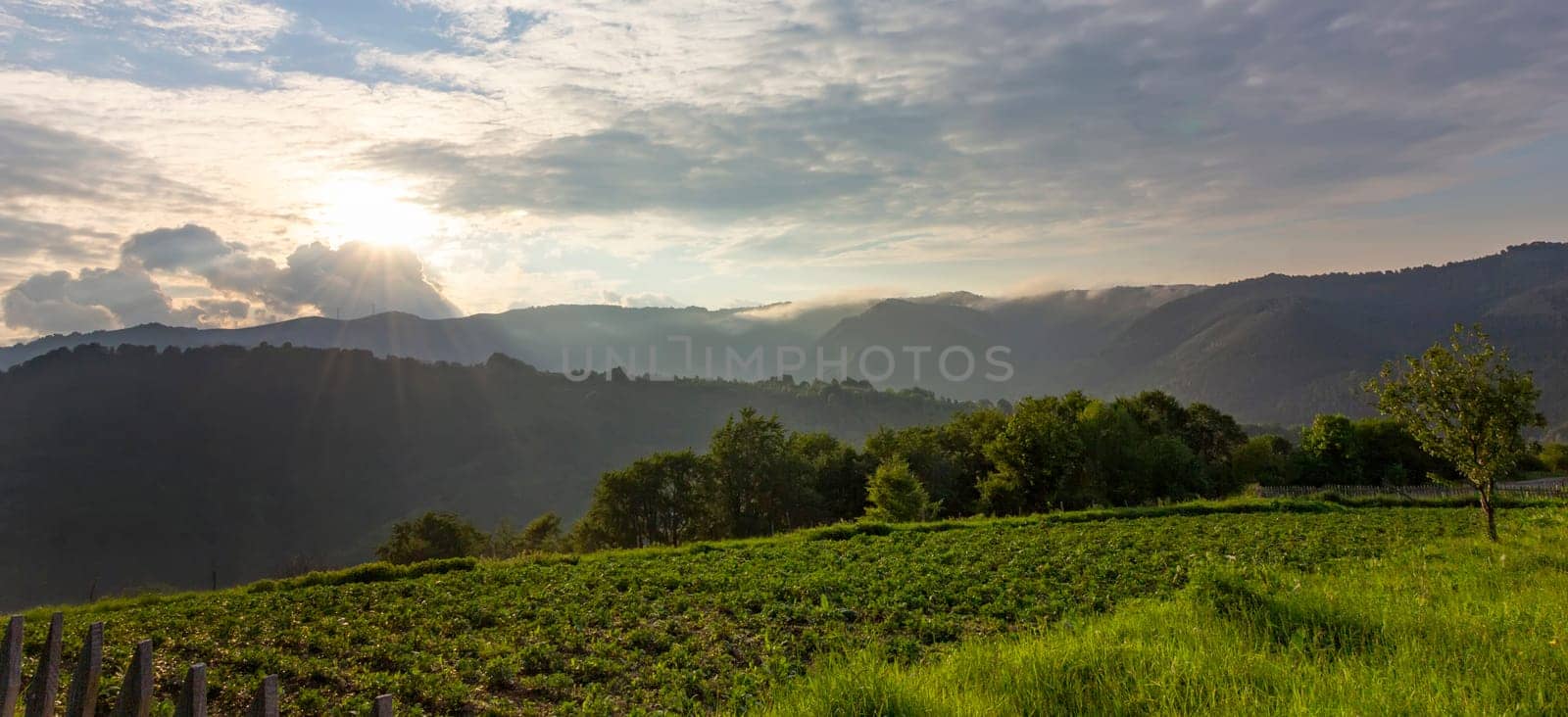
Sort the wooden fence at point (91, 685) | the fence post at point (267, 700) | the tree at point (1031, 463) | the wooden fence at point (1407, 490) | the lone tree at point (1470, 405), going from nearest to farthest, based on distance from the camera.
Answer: the fence post at point (267, 700) < the wooden fence at point (91, 685) < the lone tree at point (1470, 405) < the wooden fence at point (1407, 490) < the tree at point (1031, 463)

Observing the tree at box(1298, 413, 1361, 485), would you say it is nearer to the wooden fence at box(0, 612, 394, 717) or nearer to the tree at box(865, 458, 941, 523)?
the tree at box(865, 458, 941, 523)

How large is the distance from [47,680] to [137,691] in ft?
4.85

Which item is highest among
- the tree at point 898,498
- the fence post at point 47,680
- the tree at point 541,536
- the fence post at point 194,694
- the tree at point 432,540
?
the fence post at point 194,694

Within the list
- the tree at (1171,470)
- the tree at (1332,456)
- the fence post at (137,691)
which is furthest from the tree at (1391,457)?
the fence post at (137,691)

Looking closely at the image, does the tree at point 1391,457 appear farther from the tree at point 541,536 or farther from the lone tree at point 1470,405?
the tree at point 541,536

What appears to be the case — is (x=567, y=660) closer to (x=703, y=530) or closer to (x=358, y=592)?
(x=358, y=592)

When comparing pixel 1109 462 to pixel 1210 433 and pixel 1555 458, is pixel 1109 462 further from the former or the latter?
pixel 1555 458

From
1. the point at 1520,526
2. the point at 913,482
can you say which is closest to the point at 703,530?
the point at 913,482

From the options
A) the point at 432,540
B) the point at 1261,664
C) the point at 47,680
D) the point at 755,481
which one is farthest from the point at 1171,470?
the point at 432,540

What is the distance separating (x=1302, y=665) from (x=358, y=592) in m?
24.4

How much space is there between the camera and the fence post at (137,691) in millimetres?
4371

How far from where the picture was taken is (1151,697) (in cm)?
699

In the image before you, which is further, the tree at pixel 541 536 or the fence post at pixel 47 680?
the tree at pixel 541 536

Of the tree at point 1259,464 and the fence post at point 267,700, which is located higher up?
the fence post at point 267,700
